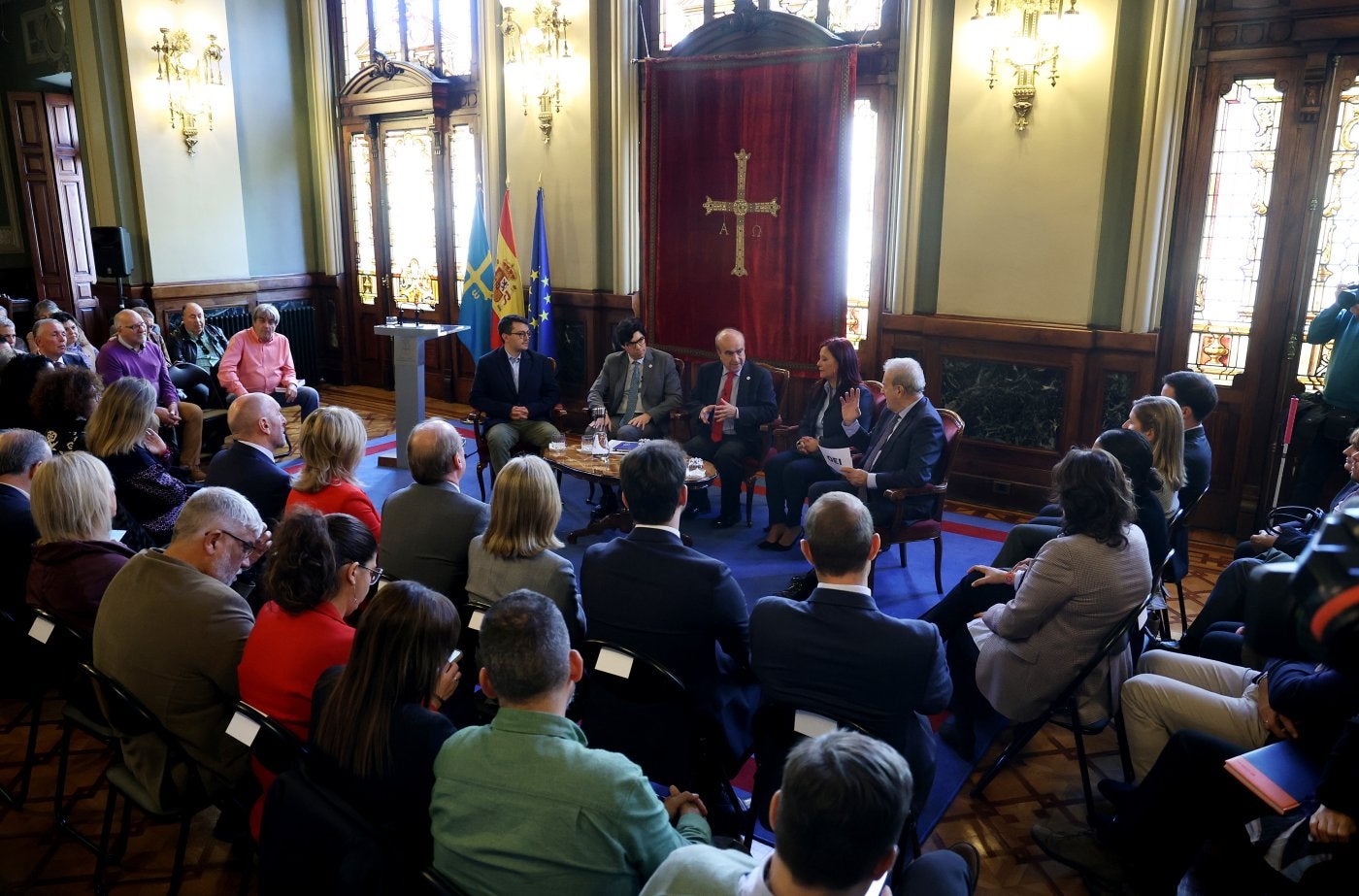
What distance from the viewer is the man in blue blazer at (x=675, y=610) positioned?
247cm

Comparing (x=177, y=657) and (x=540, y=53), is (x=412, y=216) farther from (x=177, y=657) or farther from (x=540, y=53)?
(x=177, y=657)

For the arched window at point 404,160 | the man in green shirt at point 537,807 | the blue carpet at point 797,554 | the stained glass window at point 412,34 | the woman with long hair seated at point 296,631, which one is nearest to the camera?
the man in green shirt at point 537,807

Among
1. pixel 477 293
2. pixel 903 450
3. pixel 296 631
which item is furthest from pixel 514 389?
pixel 296 631

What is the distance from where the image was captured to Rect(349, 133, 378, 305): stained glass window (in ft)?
30.2

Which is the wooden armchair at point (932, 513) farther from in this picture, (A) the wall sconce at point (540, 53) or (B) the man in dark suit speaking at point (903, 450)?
(A) the wall sconce at point (540, 53)

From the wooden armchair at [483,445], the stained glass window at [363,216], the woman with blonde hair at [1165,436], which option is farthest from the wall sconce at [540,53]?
the woman with blonde hair at [1165,436]

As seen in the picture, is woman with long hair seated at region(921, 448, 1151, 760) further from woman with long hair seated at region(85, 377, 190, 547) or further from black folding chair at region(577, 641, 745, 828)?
woman with long hair seated at region(85, 377, 190, 547)

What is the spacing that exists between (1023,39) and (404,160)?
229 inches

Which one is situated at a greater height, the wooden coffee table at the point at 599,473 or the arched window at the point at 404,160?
the arched window at the point at 404,160

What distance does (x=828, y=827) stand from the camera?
1.30 meters

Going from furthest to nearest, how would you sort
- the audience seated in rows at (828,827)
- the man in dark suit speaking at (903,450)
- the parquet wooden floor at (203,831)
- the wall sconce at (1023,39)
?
1. the wall sconce at (1023,39)
2. the man in dark suit speaking at (903,450)
3. the parquet wooden floor at (203,831)
4. the audience seated in rows at (828,827)

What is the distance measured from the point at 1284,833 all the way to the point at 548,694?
165 cm

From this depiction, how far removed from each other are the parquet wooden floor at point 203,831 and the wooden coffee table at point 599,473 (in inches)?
85.2

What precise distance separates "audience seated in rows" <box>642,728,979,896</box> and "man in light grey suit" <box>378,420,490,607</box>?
1804 mm
